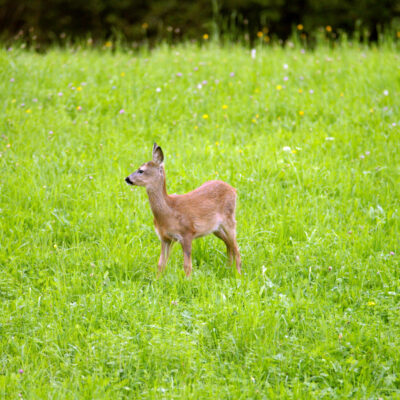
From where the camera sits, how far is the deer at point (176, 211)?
5348 mm

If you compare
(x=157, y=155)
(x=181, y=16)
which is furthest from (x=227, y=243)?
(x=181, y=16)

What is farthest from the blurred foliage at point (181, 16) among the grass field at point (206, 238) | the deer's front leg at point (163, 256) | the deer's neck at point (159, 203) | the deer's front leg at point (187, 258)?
the deer's front leg at point (187, 258)

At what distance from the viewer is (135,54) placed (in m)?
11.6

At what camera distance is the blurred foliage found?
1627 centimetres

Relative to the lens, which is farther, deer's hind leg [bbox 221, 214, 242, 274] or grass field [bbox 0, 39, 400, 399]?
deer's hind leg [bbox 221, 214, 242, 274]

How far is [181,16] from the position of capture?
1725cm

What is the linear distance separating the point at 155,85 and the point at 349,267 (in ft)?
17.2

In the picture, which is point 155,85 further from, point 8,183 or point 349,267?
point 349,267

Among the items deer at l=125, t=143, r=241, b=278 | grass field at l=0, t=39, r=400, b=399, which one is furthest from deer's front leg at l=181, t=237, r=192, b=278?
grass field at l=0, t=39, r=400, b=399

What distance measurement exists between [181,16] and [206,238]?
1246 centimetres

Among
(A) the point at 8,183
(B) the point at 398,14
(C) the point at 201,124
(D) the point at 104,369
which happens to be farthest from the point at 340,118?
(B) the point at 398,14

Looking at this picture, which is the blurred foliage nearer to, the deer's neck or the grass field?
the grass field

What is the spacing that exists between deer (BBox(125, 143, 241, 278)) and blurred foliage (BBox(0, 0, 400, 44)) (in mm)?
11090

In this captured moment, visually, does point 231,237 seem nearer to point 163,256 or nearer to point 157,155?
point 163,256
